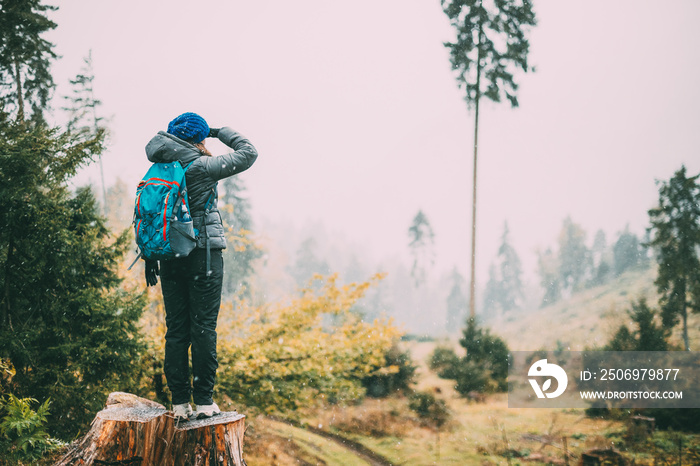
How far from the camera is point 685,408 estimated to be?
13.9 meters

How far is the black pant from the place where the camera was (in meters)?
3.25

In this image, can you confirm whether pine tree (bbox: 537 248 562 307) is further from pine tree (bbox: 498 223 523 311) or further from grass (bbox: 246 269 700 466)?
grass (bbox: 246 269 700 466)

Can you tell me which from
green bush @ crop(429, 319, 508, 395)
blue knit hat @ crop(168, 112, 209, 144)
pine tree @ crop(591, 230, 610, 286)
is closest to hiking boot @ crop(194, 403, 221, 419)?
blue knit hat @ crop(168, 112, 209, 144)

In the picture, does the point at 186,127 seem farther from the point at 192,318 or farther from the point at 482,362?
the point at 482,362

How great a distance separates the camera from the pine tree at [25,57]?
41.0ft

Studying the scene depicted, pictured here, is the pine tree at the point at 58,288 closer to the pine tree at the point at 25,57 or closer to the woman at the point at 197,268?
the woman at the point at 197,268

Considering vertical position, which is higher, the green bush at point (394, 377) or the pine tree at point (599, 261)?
the pine tree at point (599, 261)

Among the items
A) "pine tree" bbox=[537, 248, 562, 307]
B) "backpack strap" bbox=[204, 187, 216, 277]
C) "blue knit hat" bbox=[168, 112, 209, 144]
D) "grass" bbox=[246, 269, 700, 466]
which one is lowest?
"grass" bbox=[246, 269, 700, 466]

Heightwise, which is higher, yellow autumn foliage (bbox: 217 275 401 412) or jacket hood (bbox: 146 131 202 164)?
jacket hood (bbox: 146 131 202 164)

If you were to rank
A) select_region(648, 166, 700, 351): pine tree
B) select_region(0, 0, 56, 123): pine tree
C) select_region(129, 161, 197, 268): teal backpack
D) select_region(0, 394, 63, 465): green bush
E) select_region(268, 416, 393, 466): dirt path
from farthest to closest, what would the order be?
select_region(648, 166, 700, 351): pine tree
select_region(268, 416, 393, 466): dirt path
select_region(0, 0, 56, 123): pine tree
select_region(0, 394, 63, 465): green bush
select_region(129, 161, 197, 268): teal backpack

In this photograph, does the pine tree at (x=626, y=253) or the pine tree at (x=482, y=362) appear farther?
the pine tree at (x=626, y=253)

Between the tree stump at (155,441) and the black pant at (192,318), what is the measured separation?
266 millimetres

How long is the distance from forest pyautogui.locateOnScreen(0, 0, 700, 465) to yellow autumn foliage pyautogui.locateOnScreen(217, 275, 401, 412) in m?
0.05

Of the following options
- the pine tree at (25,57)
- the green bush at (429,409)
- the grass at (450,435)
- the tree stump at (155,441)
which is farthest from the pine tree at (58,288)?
the green bush at (429,409)
